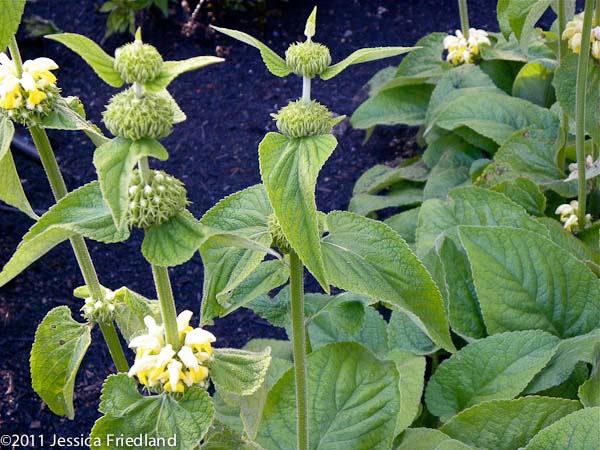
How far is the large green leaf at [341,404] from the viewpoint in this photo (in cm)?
182

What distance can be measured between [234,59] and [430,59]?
1.43 metres

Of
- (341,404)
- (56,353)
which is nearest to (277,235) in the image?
(56,353)

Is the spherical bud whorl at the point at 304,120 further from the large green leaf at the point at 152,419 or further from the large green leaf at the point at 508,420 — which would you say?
the large green leaf at the point at 508,420

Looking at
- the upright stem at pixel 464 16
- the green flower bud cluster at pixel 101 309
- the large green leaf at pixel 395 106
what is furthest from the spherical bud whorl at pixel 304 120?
the large green leaf at pixel 395 106

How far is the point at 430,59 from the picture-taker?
3.66 metres

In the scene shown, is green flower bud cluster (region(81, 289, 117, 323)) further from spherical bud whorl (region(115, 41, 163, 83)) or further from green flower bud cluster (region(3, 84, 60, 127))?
spherical bud whorl (region(115, 41, 163, 83))

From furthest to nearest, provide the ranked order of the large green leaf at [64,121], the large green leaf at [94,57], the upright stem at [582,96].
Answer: the upright stem at [582,96]
the large green leaf at [64,121]
the large green leaf at [94,57]

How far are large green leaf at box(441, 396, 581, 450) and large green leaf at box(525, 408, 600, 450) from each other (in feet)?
0.54

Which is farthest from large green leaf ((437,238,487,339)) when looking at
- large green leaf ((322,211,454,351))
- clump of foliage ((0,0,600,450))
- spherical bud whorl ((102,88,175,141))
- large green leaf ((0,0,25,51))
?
large green leaf ((0,0,25,51))

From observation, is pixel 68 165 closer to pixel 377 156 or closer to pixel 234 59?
pixel 234 59

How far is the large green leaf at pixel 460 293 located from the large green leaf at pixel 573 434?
0.59 metres

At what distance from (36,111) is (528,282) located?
147 cm

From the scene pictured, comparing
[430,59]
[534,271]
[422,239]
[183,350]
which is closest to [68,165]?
[430,59]

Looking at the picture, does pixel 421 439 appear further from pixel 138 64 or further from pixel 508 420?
pixel 138 64
